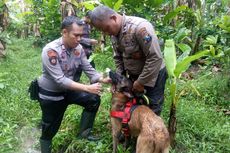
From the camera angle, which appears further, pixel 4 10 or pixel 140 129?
pixel 4 10

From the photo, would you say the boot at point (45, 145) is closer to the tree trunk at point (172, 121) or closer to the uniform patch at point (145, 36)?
the tree trunk at point (172, 121)

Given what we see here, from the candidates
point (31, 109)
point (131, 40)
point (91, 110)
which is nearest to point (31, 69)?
point (31, 109)

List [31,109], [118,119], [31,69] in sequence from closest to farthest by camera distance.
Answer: [118,119]
[31,109]
[31,69]

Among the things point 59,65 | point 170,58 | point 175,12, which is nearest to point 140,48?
point 170,58

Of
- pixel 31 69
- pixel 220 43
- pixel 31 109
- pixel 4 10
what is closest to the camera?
pixel 31 109

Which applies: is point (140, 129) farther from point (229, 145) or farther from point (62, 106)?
point (229, 145)

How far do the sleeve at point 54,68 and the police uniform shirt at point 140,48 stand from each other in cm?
76

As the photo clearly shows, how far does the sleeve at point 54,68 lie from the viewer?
386cm

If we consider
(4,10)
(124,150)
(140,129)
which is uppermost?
(4,10)

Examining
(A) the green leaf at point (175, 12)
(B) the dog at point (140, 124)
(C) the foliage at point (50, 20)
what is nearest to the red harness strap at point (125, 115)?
(B) the dog at point (140, 124)

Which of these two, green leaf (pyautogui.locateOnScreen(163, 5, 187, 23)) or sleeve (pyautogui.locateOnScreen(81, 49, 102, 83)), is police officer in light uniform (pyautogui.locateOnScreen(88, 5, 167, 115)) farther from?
green leaf (pyautogui.locateOnScreen(163, 5, 187, 23))

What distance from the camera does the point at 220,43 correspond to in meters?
6.54

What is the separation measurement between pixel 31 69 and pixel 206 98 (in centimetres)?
475

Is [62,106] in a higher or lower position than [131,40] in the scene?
lower
